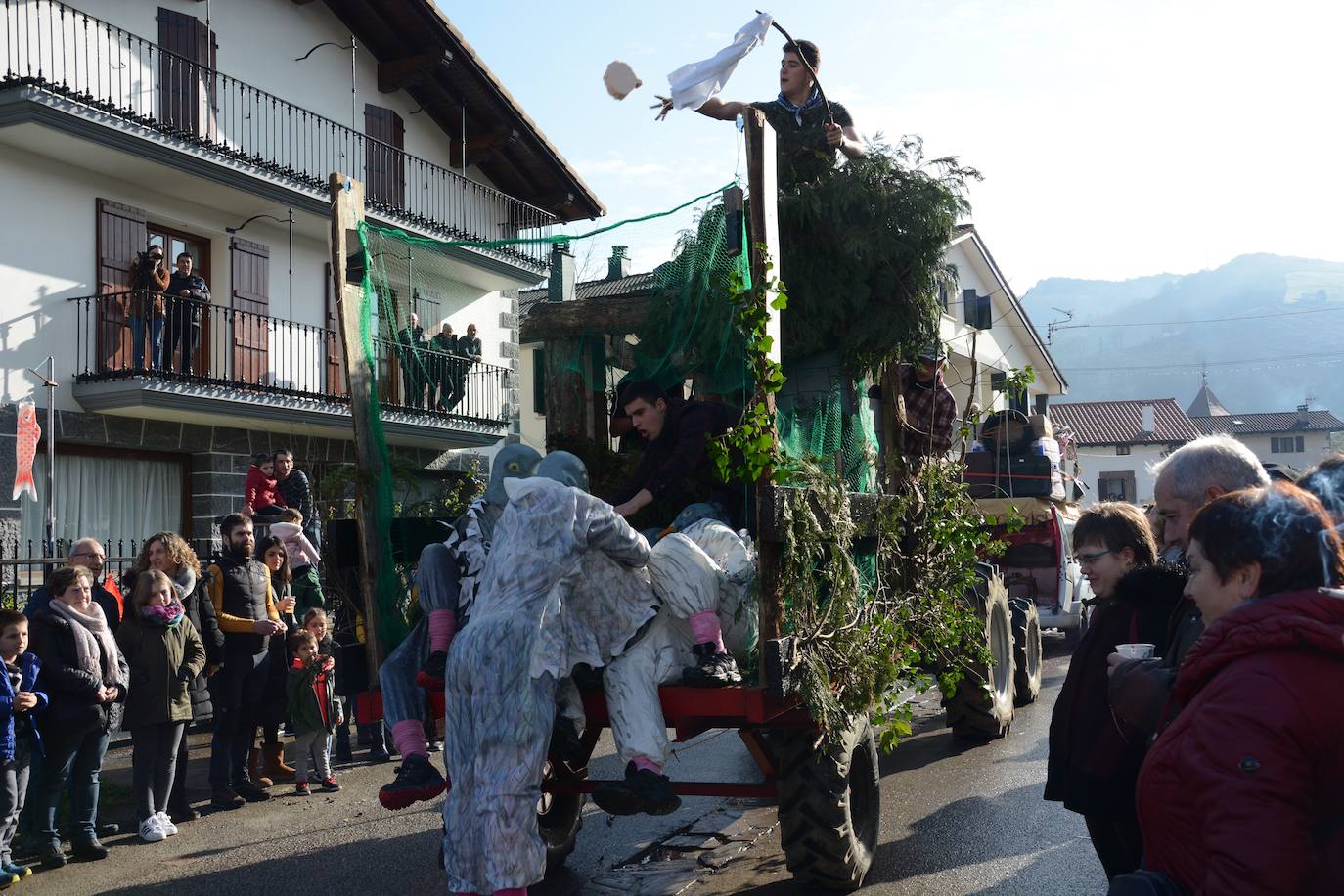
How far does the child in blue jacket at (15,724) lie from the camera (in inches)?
240

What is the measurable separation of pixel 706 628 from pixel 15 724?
3.90 meters

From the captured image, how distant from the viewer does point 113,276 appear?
1572cm

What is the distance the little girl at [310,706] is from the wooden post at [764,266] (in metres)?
4.28

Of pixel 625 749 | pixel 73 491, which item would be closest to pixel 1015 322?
pixel 73 491

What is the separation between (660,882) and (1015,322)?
93.3 ft

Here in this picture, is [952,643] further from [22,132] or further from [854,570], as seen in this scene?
[22,132]

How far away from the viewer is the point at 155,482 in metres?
16.5

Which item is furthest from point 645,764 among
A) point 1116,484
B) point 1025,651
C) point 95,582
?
point 1116,484

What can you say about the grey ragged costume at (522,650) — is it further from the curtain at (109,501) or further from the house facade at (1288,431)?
the house facade at (1288,431)

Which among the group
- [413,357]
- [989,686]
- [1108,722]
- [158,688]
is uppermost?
[413,357]

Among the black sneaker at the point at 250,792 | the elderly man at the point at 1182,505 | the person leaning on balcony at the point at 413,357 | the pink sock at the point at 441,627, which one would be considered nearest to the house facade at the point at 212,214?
the person leaning on balcony at the point at 413,357

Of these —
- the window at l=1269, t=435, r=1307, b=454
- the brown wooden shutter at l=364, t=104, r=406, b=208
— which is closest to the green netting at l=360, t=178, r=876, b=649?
the brown wooden shutter at l=364, t=104, r=406, b=208

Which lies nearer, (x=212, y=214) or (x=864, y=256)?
(x=864, y=256)

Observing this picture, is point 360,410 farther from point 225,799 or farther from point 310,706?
point 225,799
